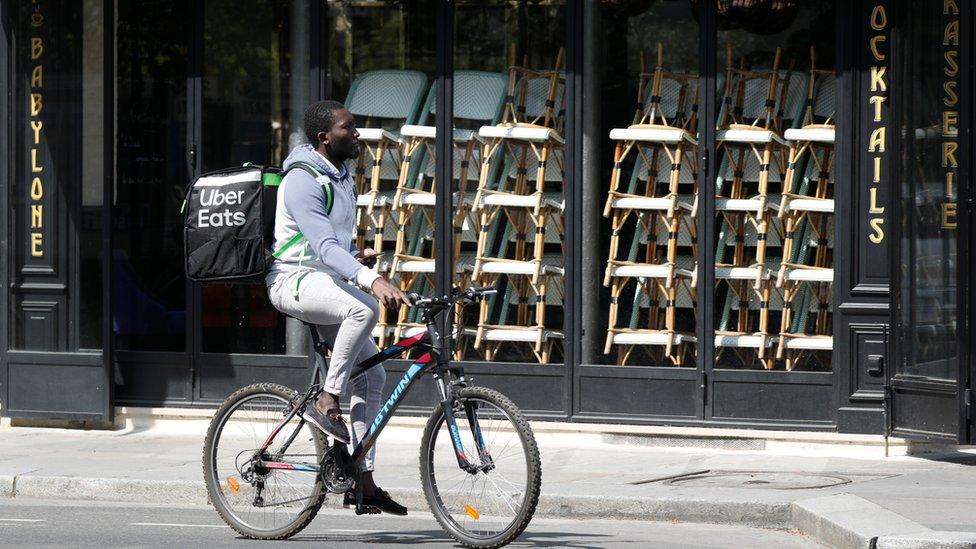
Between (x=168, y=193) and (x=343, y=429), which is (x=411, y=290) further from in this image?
(x=343, y=429)

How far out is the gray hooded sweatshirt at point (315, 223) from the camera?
23.5 feet

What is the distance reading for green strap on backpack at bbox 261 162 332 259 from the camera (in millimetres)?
7332

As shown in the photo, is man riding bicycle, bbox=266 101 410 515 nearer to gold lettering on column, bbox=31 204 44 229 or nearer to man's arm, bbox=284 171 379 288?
man's arm, bbox=284 171 379 288

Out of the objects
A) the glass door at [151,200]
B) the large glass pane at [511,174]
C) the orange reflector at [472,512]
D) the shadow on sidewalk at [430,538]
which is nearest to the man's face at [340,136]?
the orange reflector at [472,512]

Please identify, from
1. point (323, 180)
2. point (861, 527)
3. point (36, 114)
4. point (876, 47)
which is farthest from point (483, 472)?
point (36, 114)

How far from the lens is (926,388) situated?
32.8 ft

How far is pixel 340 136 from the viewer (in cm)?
746

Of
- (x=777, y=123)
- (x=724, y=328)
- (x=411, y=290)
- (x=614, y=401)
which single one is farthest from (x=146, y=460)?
(x=777, y=123)

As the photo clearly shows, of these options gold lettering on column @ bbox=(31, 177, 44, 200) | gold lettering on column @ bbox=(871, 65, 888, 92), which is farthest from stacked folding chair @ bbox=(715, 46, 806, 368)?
gold lettering on column @ bbox=(31, 177, 44, 200)

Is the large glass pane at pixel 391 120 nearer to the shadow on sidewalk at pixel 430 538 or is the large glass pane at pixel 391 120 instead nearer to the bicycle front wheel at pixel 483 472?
the shadow on sidewalk at pixel 430 538

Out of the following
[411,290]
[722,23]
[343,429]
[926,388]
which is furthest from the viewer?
[411,290]

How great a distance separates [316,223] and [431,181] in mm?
4373

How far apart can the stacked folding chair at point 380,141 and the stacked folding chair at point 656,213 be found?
5.13 ft

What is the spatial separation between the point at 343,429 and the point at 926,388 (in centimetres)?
429
